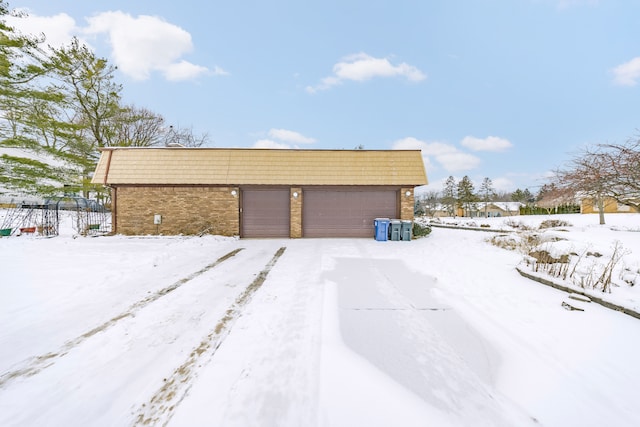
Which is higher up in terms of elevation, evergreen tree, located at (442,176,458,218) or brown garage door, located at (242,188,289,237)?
evergreen tree, located at (442,176,458,218)

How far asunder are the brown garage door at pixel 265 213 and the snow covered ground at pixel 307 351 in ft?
19.6

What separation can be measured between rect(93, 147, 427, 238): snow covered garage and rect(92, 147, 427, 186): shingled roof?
4cm

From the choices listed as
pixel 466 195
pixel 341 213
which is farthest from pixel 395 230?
pixel 466 195

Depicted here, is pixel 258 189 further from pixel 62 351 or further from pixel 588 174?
pixel 588 174

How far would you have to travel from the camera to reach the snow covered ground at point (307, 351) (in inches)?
73.9

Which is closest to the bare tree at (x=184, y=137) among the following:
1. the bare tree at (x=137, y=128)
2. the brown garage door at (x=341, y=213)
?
the bare tree at (x=137, y=128)

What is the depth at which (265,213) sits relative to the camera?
443 inches

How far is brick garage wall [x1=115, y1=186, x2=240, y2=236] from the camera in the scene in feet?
35.3

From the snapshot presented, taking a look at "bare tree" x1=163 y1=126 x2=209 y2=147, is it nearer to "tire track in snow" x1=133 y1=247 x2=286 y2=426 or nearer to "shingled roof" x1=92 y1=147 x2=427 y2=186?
"shingled roof" x1=92 y1=147 x2=427 y2=186

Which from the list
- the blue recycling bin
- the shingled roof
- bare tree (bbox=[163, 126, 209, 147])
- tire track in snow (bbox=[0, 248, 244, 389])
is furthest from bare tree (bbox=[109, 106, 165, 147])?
tire track in snow (bbox=[0, 248, 244, 389])

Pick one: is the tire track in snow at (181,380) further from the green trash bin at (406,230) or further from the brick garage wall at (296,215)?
the green trash bin at (406,230)

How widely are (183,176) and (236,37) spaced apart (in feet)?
40.5

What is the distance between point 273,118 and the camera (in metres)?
25.1

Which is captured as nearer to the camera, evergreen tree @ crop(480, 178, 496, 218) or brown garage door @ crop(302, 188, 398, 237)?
brown garage door @ crop(302, 188, 398, 237)
